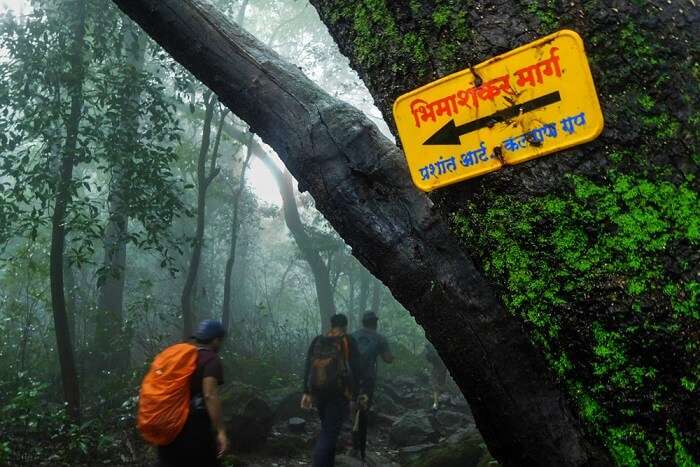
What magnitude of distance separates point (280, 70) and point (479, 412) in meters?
1.21

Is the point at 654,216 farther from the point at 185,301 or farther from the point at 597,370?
the point at 185,301

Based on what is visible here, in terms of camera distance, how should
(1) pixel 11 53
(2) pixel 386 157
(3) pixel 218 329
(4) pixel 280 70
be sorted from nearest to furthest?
1. (2) pixel 386 157
2. (4) pixel 280 70
3. (3) pixel 218 329
4. (1) pixel 11 53

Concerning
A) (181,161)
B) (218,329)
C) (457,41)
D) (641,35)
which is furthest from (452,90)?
(181,161)

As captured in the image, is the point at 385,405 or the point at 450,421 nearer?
the point at 450,421

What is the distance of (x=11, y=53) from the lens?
7340 mm

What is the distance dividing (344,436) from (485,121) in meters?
8.18

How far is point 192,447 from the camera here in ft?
12.2

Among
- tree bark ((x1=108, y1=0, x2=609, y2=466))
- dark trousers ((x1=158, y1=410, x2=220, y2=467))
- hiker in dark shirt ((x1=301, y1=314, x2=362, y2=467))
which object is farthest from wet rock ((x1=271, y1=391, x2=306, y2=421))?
tree bark ((x1=108, y1=0, x2=609, y2=466))

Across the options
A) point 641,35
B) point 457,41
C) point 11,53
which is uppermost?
point 11,53

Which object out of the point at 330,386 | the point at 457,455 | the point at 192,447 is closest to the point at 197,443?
the point at 192,447

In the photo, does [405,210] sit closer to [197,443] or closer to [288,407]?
[197,443]

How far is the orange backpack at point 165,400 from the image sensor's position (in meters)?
3.57

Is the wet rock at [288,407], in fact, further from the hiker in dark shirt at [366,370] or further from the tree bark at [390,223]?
the tree bark at [390,223]

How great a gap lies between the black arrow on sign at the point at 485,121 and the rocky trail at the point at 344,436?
5.29m
